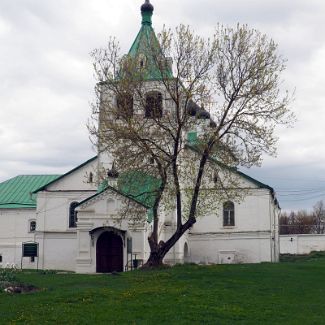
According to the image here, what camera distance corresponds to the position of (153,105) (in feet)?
86.9

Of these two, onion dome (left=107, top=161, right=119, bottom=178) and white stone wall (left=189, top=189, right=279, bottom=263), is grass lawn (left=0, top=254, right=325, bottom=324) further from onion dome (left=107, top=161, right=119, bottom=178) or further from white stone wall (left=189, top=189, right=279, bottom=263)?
white stone wall (left=189, top=189, right=279, bottom=263)

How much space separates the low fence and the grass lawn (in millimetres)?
34995

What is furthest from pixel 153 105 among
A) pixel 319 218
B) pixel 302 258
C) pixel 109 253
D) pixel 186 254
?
pixel 319 218

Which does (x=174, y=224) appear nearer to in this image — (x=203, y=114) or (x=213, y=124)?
(x=213, y=124)

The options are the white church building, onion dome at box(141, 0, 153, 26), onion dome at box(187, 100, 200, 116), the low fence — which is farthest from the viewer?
the low fence

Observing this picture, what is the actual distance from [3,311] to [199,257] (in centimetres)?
2421

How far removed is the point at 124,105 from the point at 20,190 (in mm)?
23097

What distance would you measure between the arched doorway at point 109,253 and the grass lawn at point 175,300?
8455 mm

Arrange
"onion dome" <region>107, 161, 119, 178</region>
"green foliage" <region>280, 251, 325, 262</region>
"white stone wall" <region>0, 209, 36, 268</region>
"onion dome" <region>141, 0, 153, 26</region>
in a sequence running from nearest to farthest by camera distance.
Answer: "onion dome" <region>107, 161, 119, 178</region> < "onion dome" <region>141, 0, 153, 26</region> < "green foliage" <region>280, 251, 325, 262</region> < "white stone wall" <region>0, 209, 36, 268</region>

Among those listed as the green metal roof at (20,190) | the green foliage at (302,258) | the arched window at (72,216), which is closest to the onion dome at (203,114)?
the arched window at (72,216)

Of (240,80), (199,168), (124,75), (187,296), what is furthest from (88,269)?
(187,296)

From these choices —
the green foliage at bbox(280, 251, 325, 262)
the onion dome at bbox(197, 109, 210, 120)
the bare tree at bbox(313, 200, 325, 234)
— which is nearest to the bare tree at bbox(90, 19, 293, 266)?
the onion dome at bbox(197, 109, 210, 120)

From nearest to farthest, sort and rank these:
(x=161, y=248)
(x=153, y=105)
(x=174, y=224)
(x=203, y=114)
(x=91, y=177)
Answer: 1. (x=203, y=114)
2. (x=161, y=248)
3. (x=153, y=105)
4. (x=174, y=224)
5. (x=91, y=177)

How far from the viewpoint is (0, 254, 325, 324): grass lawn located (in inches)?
510
